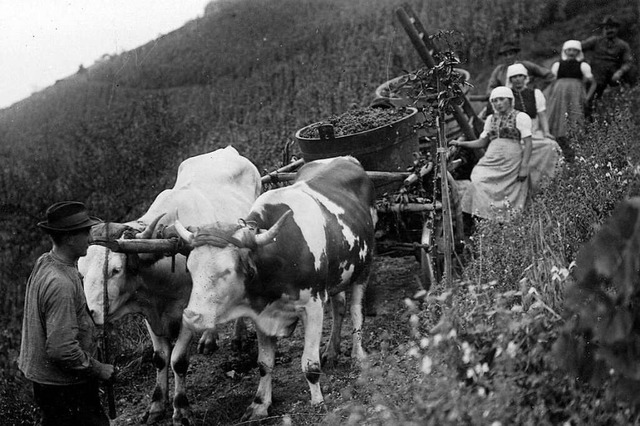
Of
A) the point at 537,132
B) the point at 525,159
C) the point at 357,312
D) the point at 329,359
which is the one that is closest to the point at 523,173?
the point at 525,159

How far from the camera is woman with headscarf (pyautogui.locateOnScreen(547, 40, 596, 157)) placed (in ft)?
32.8

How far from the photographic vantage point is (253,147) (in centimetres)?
1353

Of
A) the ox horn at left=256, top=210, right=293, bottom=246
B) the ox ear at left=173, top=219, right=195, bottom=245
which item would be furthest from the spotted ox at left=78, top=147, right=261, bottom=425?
the ox horn at left=256, top=210, right=293, bottom=246

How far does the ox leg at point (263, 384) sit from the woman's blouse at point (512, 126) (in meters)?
3.73

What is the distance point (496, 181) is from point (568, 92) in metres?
3.04

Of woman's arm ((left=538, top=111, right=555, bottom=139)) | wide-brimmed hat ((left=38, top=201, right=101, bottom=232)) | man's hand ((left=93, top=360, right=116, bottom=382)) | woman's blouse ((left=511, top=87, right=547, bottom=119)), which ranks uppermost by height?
wide-brimmed hat ((left=38, top=201, right=101, bottom=232))

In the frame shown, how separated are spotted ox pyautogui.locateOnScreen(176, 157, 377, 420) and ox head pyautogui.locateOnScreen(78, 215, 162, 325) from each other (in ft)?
1.81

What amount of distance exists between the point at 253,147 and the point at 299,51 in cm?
344

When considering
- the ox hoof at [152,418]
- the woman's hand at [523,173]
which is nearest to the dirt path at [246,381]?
the ox hoof at [152,418]

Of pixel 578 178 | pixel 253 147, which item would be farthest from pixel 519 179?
pixel 253 147

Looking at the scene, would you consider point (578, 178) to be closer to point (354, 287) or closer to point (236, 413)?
point (354, 287)

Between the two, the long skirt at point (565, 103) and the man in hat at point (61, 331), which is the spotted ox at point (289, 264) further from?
the long skirt at point (565, 103)

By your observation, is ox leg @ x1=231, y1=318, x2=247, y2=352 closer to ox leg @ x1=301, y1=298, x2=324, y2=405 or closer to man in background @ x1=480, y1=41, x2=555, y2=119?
ox leg @ x1=301, y1=298, x2=324, y2=405

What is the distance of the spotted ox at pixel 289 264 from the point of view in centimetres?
484
